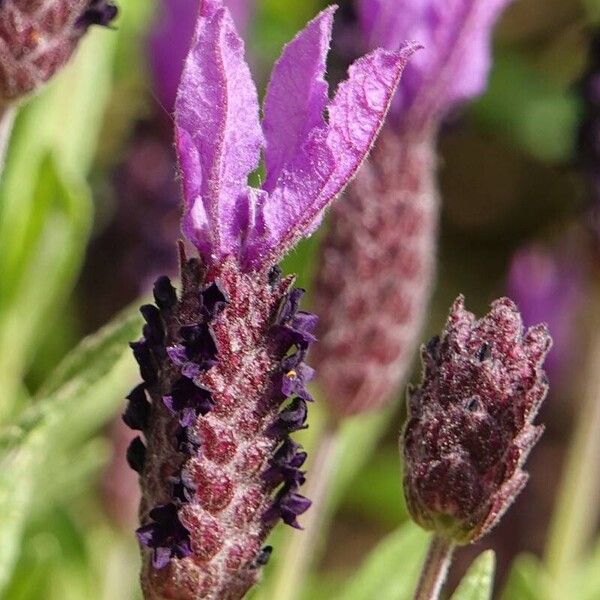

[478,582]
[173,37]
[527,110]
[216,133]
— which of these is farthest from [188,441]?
[527,110]

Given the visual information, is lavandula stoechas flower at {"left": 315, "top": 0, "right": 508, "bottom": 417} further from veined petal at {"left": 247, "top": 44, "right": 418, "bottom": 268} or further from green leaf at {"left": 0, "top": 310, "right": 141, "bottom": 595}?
veined petal at {"left": 247, "top": 44, "right": 418, "bottom": 268}

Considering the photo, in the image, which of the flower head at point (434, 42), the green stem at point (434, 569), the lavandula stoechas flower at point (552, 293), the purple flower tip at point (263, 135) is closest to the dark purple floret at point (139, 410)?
the purple flower tip at point (263, 135)

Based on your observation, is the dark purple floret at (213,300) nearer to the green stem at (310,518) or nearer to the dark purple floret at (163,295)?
the dark purple floret at (163,295)

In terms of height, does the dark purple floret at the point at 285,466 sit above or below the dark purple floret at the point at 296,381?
below

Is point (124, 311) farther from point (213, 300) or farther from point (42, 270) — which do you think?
point (213, 300)

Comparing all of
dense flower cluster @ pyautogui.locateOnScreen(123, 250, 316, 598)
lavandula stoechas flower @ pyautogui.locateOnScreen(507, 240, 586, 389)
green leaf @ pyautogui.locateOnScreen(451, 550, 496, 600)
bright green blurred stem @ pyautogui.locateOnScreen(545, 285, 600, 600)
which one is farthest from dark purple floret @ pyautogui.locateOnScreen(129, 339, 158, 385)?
lavandula stoechas flower @ pyautogui.locateOnScreen(507, 240, 586, 389)

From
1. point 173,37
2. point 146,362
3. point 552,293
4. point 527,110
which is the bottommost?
point 146,362

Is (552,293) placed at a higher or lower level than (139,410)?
higher
